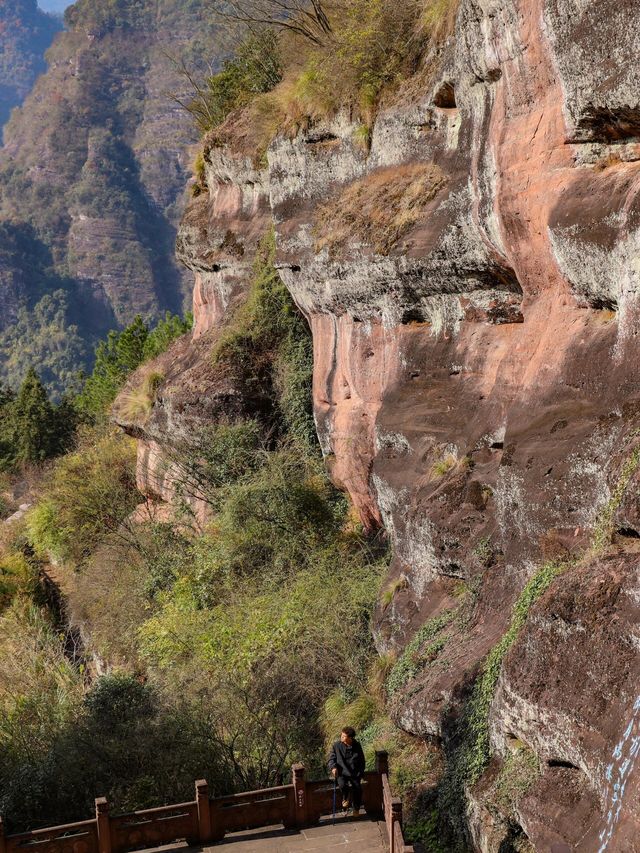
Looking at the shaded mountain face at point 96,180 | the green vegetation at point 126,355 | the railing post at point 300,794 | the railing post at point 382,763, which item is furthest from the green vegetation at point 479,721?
the shaded mountain face at point 96,180

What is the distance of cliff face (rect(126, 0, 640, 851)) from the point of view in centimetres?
873

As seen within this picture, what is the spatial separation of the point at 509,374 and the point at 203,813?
6.88 m

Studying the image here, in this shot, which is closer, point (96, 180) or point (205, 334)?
point (205, 334)

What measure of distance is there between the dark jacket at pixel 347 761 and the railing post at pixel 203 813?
134 centimetres

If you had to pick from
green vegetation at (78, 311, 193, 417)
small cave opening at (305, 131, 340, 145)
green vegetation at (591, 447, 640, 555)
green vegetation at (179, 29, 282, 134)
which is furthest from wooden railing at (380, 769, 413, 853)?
green vegetation at (78, 311, 193, 417)

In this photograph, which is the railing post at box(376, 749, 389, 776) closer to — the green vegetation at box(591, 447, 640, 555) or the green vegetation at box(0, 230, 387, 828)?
the green vegetation at box(591, 447, 640, 555)

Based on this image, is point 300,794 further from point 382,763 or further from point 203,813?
point 203,813

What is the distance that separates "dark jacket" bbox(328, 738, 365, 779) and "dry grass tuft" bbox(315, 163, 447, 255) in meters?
8.27

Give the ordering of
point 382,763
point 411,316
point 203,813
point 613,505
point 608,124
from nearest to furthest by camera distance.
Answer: point 613,505, point 203,813, point 382,763, point 608,124, point 411,316

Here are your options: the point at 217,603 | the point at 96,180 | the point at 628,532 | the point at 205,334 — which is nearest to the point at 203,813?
the point at 628,532

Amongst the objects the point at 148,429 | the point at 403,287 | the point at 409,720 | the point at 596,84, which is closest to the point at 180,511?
the point at 148,429

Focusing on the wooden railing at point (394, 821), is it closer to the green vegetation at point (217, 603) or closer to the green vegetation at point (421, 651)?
the green vegetation at point (421, 651)

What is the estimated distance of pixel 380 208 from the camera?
1625 cm

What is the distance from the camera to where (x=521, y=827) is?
9.10 m
